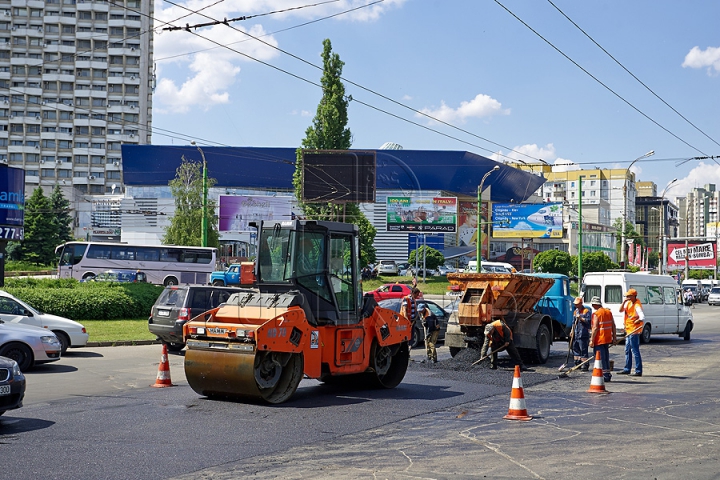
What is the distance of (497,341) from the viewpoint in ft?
56.2

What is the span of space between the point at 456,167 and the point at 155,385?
2829 inches

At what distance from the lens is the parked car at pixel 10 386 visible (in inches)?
364

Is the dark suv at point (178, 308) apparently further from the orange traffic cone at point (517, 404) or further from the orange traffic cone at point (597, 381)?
the orange traffic cone at point (517, 404)

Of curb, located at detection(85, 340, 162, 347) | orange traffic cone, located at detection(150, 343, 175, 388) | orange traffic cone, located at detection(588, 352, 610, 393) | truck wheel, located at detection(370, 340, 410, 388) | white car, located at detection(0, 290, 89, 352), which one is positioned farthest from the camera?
curb, located at detection(85, 340, 162, 347)

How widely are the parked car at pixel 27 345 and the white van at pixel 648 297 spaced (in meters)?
17.3

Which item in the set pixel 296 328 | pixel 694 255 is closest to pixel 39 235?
pixel 694 255

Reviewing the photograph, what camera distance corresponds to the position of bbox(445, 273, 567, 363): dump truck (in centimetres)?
1805

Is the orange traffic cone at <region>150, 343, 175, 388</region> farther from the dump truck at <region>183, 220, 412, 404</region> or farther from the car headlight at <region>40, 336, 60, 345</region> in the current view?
the car headlight at <region>40, 336, 60, 345</region>

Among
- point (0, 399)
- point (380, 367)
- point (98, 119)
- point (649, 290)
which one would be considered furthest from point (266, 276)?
point (98, 119)

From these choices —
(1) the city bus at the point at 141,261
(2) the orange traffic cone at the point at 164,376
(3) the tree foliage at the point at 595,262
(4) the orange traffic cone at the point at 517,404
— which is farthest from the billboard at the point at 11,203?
(3) the tree foliage at the point at 595,262

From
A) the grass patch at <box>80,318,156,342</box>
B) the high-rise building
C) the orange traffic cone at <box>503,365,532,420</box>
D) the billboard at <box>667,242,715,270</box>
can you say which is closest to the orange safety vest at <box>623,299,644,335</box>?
the orange traffic cone at <box>503,365,532,420</box>

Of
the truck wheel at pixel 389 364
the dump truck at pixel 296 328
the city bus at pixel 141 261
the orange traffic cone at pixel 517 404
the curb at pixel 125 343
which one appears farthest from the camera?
the city bus at pixel 141 261

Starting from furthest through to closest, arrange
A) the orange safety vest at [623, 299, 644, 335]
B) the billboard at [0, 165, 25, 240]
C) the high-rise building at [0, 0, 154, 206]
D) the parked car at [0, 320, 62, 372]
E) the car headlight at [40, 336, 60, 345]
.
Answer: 1. the high-rise building at [0, 0, 154, 206]
2. the billboard at [0, 165, 25, 240]
3. the orange safety vest at [623, 299, 644, 335]
4. the car headlight at [40, 336, 60, 345]
5. the parked car at [0, 320, 62, 372]

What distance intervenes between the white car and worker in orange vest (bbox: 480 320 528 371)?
953 centimetres
